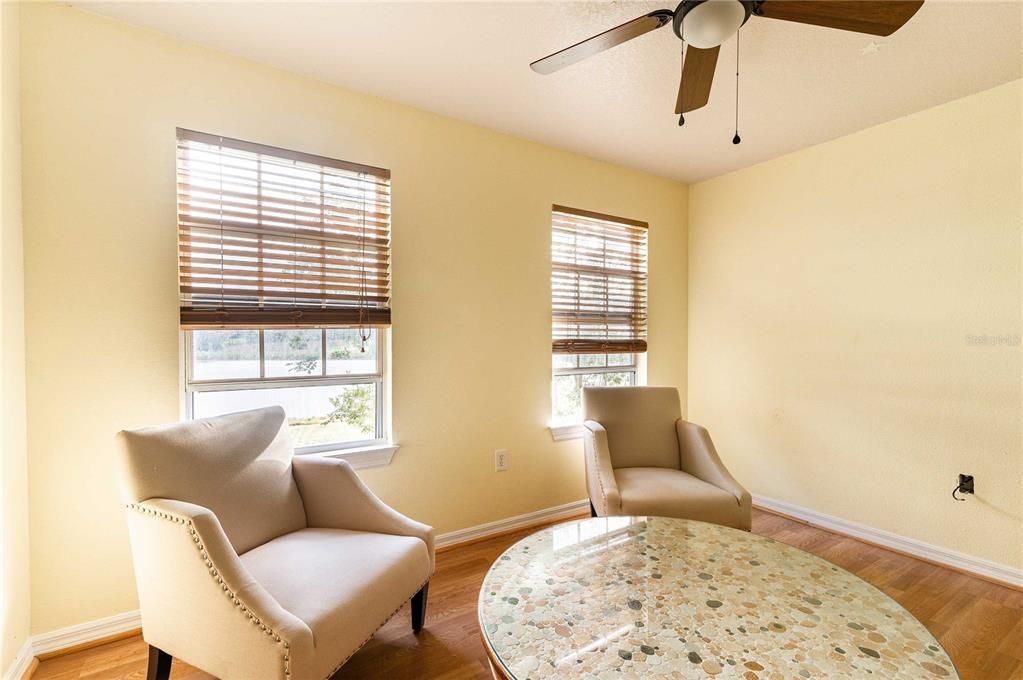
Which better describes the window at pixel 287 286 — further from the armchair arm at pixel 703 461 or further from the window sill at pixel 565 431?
the armchair arm at pixel 703 461

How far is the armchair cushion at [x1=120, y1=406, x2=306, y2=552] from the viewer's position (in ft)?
4.80

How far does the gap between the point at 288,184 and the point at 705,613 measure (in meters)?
2.35

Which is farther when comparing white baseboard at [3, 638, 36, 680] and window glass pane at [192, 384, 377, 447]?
window glass pane at [192, 384, 377, 447]

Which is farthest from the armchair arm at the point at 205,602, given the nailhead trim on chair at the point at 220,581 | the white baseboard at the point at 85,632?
the white baseboard at the point at 85,632

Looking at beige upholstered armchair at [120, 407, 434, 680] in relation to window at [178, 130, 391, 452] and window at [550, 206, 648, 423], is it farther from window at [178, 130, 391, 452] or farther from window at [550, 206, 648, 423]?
window at [550, 206, 648, 423]

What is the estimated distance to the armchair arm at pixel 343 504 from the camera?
1.80 metres

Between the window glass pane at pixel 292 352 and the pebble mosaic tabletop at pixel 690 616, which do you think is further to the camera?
the window glass pane at pixel 292 352

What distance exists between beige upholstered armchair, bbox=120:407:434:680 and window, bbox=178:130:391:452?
350 mm

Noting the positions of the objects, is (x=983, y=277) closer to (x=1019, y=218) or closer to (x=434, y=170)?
(x=1019, y=218)

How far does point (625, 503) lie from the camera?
2.28 m

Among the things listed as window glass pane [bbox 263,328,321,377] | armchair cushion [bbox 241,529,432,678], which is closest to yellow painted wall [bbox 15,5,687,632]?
window glass pane [bbox 263,328,321,377]

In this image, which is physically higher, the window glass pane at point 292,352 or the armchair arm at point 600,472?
the window glass pane at point 292,352

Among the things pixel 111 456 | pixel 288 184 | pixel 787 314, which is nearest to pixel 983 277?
pixel 787 314

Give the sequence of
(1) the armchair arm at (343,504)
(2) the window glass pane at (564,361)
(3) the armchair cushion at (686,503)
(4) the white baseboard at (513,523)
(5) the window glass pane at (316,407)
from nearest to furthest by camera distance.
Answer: (1) the armchair arm at (343,504) → (5) the window glass pane at (316,407) → (3) the armchair cushion at (686,503) → (4) the white baseboard at (513,523) → (2) the window glass pane at (564,361)
